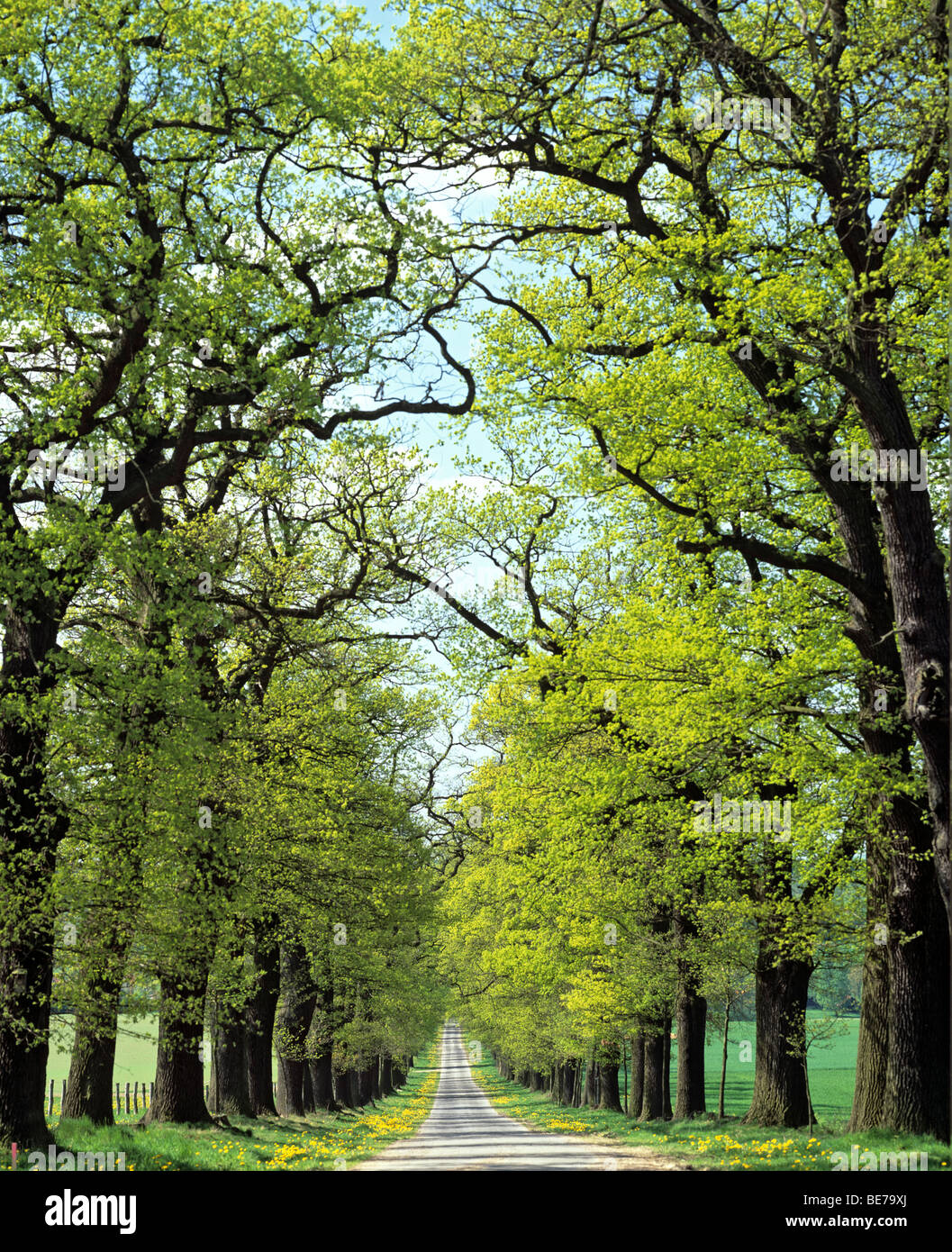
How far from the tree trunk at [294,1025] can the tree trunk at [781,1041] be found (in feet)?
45.8

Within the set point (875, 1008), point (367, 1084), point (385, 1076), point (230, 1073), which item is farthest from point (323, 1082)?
point (385, 1076)

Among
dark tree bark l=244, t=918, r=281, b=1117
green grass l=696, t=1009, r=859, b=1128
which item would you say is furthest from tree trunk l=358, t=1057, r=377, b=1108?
dark tree bark l=244, t=918, r=281, b=1117

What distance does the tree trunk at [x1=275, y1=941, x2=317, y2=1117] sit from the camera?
29.4 meters

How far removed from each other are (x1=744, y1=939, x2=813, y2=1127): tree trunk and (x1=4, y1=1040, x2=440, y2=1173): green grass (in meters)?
7.26

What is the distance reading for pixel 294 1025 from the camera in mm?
30328

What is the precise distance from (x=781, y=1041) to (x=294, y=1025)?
51.7 ft

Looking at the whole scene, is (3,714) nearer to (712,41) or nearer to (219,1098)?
(712,41)

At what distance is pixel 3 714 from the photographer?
12.6 metres

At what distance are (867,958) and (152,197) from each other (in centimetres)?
1423

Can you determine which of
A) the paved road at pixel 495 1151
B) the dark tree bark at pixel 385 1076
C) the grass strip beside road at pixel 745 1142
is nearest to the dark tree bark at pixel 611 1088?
the paved road at pixel 495 1151

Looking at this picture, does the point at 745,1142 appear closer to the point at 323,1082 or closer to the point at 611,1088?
the point at 611,1088

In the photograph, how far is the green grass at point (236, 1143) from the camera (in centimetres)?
1332

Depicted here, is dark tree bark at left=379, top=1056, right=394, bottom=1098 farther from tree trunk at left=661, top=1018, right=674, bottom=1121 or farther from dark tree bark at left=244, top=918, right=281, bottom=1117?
dark tree bark at left=244, top=918, right=281, bottom=1117

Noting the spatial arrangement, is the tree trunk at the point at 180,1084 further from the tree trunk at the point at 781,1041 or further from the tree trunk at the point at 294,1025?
the tree trunk at the point at 781,1041
